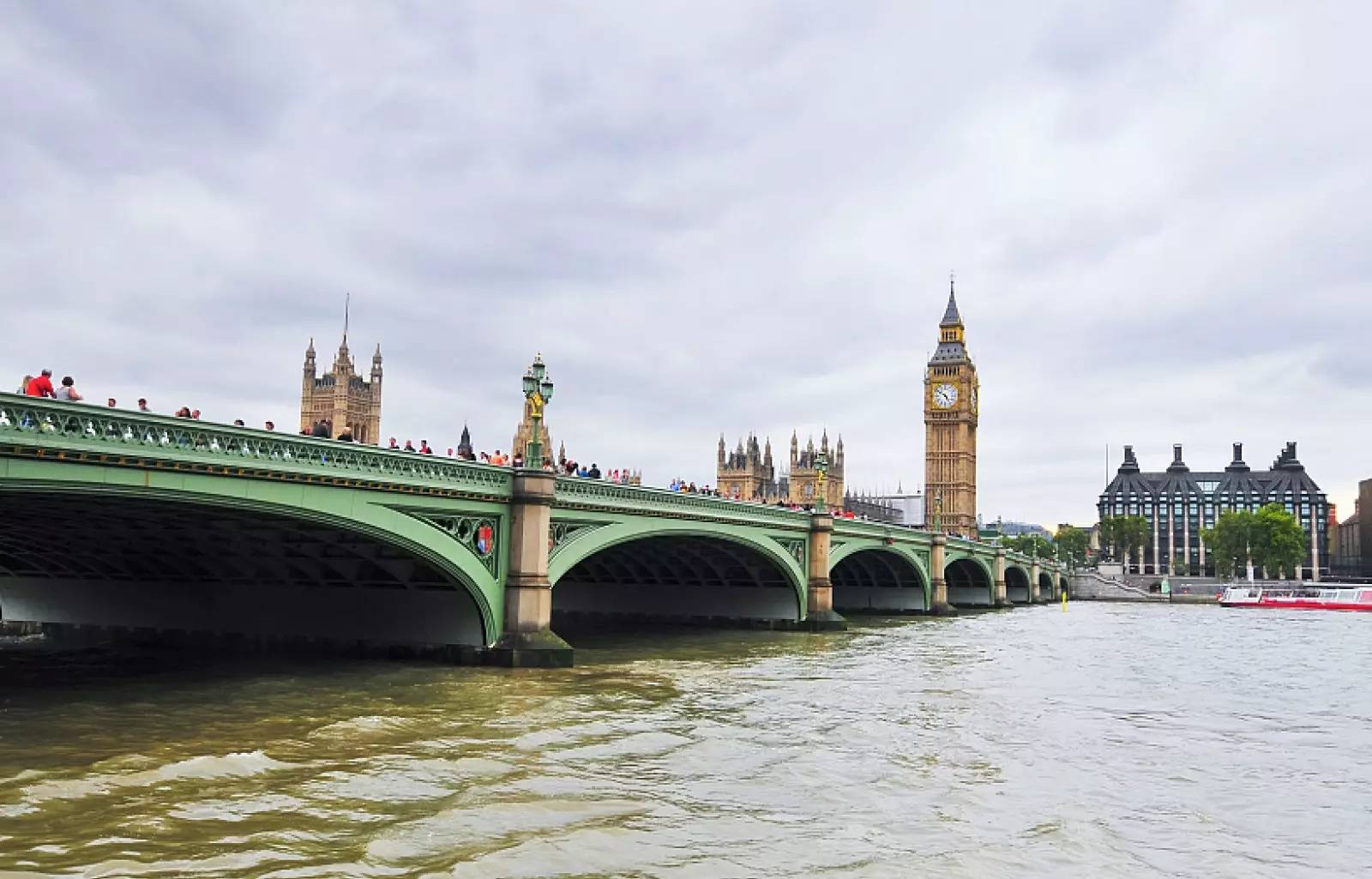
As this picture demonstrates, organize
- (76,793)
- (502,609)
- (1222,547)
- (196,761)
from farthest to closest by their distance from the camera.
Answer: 1. (1222,547)
2. (502,609)
3. (196,761)
4. (76,793)

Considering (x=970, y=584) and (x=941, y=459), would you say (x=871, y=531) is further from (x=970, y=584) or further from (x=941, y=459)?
(x=941, y=459)

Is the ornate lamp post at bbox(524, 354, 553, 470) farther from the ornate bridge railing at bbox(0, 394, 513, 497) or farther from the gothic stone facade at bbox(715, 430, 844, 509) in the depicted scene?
the gothic stone facade at bbox(715, 430, 844, 509)

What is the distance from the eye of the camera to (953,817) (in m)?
13.6

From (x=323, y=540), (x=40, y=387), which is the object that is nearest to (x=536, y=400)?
(x=323, y=540)

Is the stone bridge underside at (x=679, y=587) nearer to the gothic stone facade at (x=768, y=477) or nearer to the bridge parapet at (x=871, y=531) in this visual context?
the bridge parapet at (x=871, y=531)

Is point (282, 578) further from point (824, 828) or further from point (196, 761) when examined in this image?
point (824, 828)

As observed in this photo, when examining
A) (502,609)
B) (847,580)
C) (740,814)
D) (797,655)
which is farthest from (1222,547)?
(740,814)

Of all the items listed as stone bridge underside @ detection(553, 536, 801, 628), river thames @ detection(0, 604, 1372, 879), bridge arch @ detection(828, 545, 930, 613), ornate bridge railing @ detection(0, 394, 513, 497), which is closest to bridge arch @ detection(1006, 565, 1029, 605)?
bridge arch @ detection(828, 545, 930, 613)

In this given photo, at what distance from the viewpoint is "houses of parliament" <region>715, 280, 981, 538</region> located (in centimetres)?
16950

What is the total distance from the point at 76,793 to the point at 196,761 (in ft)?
6.30

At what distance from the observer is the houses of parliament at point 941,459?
556ft

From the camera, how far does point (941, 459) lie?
566ft

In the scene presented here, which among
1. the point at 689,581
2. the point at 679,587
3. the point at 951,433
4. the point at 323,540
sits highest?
the point at 951,433

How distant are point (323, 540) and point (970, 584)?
7363 centimetres
